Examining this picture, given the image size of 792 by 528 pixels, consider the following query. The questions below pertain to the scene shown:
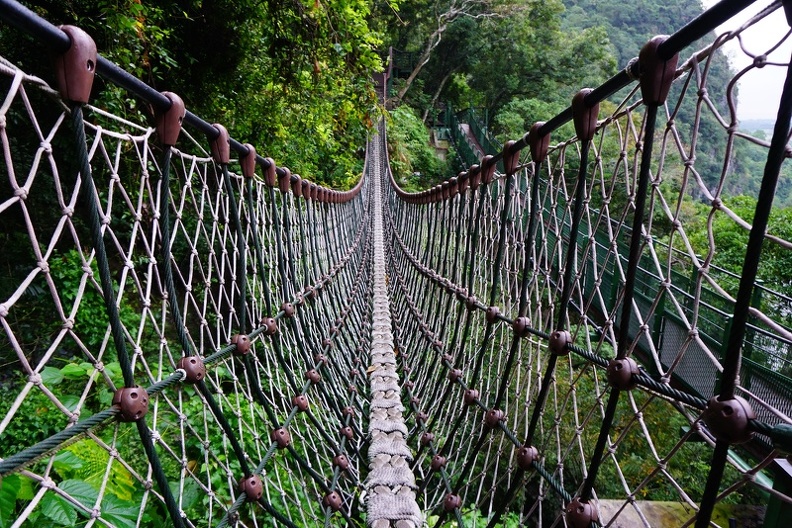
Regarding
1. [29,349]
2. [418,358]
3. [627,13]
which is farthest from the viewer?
[627,13]

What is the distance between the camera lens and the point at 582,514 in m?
0.60

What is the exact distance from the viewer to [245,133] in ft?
9.86

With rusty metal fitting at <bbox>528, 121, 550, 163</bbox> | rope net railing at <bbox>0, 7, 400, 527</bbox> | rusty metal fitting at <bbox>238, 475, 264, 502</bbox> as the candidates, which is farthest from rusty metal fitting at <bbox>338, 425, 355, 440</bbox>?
rusty metal fitting at <bbox>528, 121, 550, 163</bbox>

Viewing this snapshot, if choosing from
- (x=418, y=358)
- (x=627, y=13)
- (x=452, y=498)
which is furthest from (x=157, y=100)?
(x=627, y=13)

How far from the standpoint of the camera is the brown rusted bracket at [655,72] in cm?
51

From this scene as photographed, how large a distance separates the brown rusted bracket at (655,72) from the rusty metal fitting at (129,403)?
0.64 meters

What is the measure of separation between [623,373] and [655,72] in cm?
34

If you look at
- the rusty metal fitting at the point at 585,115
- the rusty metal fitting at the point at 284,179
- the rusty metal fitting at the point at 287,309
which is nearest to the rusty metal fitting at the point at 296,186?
the rusty metal fitting at the point at 284,179

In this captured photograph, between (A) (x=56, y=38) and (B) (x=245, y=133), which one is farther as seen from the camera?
(B) (x=245, y=133)

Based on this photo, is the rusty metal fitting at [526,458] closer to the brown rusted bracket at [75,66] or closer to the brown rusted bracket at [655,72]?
the brown rusted bracket at [655,72]

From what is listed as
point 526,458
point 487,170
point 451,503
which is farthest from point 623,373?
point 487,170

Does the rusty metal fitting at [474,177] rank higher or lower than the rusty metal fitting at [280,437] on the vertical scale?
higher

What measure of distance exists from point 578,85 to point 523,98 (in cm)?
125

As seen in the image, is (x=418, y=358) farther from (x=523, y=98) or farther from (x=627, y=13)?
(x=627, y=13)
